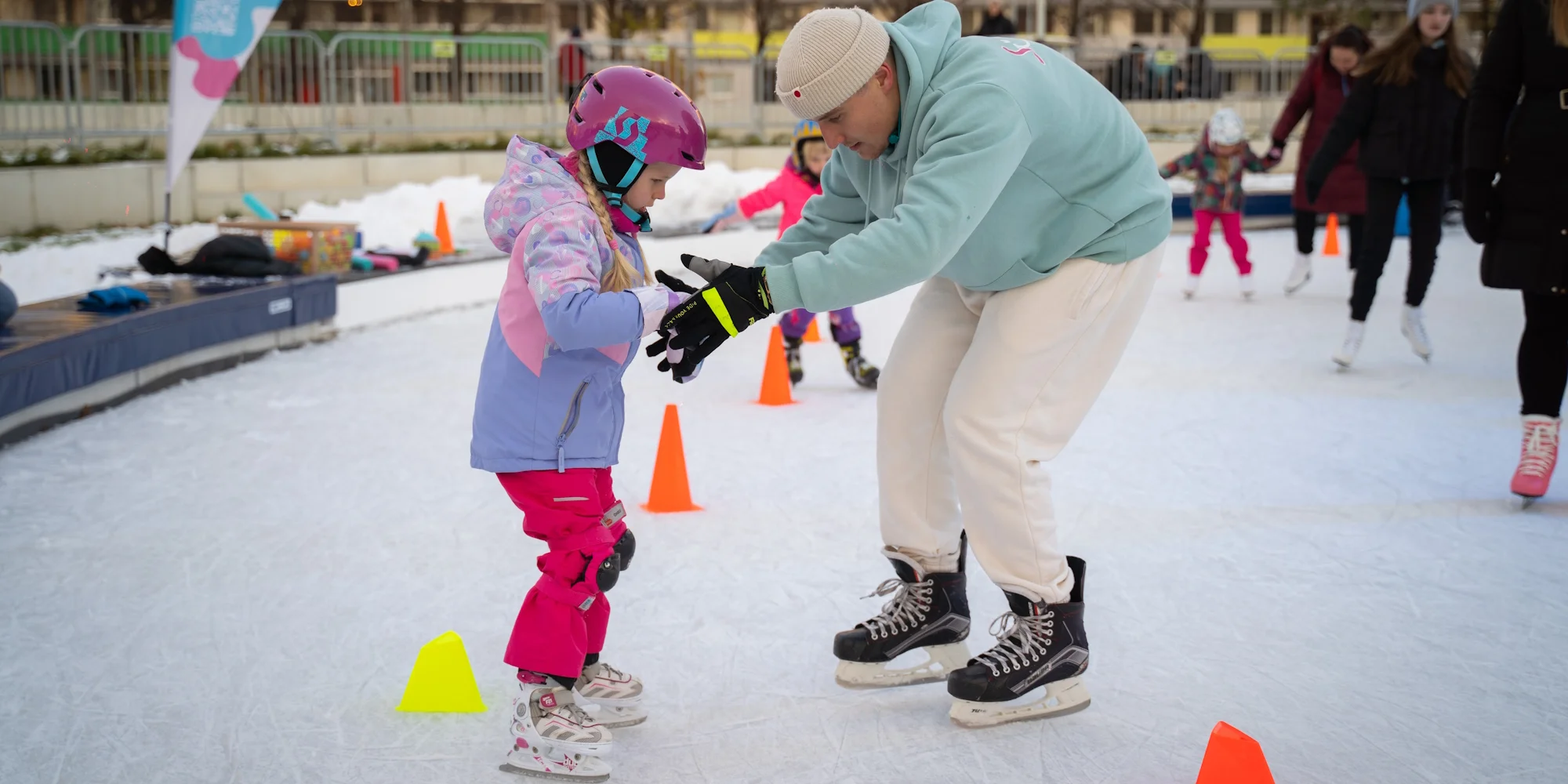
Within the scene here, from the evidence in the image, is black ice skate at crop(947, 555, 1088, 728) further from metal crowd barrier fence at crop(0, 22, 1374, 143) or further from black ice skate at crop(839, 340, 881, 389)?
metal crowd barrier fence at crop(0, 22, 1374, 143)

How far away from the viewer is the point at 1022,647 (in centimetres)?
276

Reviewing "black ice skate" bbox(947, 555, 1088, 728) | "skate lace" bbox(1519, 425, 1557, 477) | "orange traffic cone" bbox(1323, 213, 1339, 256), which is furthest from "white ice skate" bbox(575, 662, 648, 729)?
"orange traffic cone" bbox(1323, 213, 1339, 256)

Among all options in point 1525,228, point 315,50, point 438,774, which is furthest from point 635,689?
point 315,50

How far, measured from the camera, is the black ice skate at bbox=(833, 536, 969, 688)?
9.61 ft

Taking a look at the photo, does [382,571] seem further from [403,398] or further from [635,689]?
[403,398]

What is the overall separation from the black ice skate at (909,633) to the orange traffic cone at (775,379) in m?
3.05

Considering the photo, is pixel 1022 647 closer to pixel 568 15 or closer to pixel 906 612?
pixel 906 612

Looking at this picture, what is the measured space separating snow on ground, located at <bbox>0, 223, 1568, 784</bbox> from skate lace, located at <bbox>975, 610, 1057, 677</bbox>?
129 millimetres

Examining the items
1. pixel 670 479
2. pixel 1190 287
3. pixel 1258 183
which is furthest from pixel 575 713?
pixel 1258 183

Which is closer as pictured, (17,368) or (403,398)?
(17,368)

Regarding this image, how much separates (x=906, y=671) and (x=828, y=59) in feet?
4.52

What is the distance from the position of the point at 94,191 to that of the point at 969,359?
8523 mm

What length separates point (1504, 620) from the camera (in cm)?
329

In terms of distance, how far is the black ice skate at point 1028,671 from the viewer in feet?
8.94
